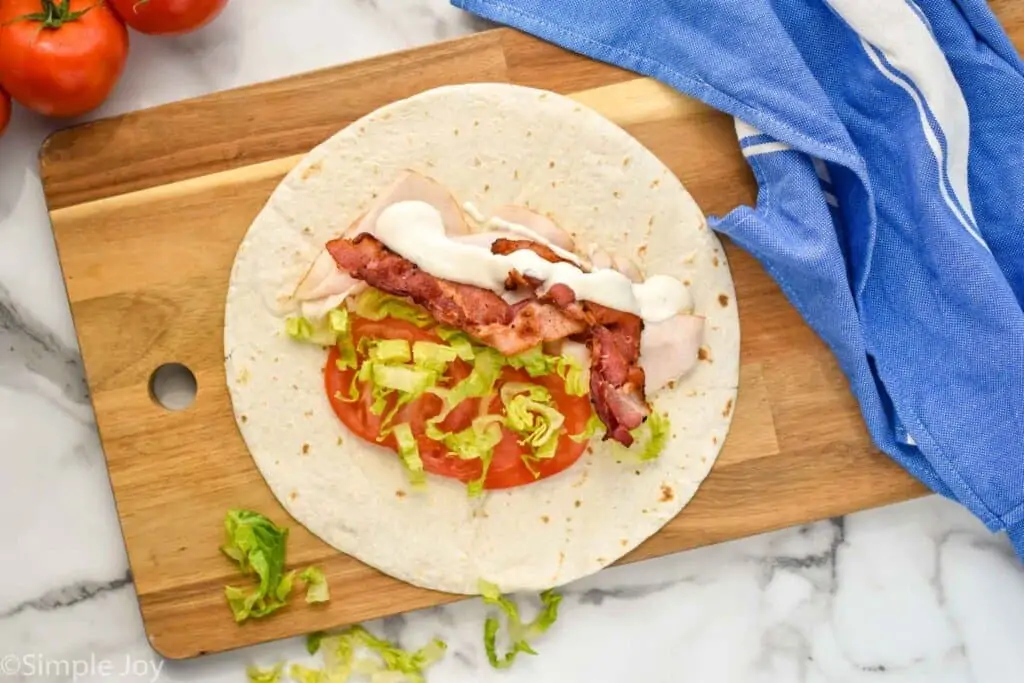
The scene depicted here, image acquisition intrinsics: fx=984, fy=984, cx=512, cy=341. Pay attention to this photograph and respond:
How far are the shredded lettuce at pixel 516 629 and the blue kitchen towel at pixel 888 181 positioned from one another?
83cm

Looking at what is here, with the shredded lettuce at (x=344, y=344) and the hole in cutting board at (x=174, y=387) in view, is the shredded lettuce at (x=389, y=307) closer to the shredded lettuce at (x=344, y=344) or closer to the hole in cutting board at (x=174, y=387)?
the shredded lettuce at (x=344, y=344)

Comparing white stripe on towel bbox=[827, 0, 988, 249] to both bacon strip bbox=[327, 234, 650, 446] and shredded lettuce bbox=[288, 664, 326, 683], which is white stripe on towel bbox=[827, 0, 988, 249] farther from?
shredded lettuce bbox=[288, 664, 326, 683]

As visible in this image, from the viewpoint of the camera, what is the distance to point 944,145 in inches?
84.7

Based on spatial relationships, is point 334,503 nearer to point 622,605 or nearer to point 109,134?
point 622,605

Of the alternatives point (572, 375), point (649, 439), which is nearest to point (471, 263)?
point (572, 375)

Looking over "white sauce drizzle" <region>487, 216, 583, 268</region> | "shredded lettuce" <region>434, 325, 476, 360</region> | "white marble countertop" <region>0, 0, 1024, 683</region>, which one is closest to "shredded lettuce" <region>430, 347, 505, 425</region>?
Answer: "shredded lettuce" <region>434, 325, 476, 360</region>

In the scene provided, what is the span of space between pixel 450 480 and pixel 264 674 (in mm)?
629

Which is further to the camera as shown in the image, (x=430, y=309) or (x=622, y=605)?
(x=622, y=605)

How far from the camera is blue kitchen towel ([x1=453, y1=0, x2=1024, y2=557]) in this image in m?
2.14

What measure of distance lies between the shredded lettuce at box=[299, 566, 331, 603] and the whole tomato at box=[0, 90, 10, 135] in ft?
3.79

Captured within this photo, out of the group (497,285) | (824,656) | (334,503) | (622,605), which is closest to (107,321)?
(334,503)

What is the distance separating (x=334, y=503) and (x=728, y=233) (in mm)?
1045

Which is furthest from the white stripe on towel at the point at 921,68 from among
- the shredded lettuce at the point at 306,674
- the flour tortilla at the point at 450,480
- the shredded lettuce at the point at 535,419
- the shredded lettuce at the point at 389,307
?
the shredded lettuce at the point at 306,674

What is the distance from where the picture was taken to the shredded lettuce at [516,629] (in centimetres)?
224
